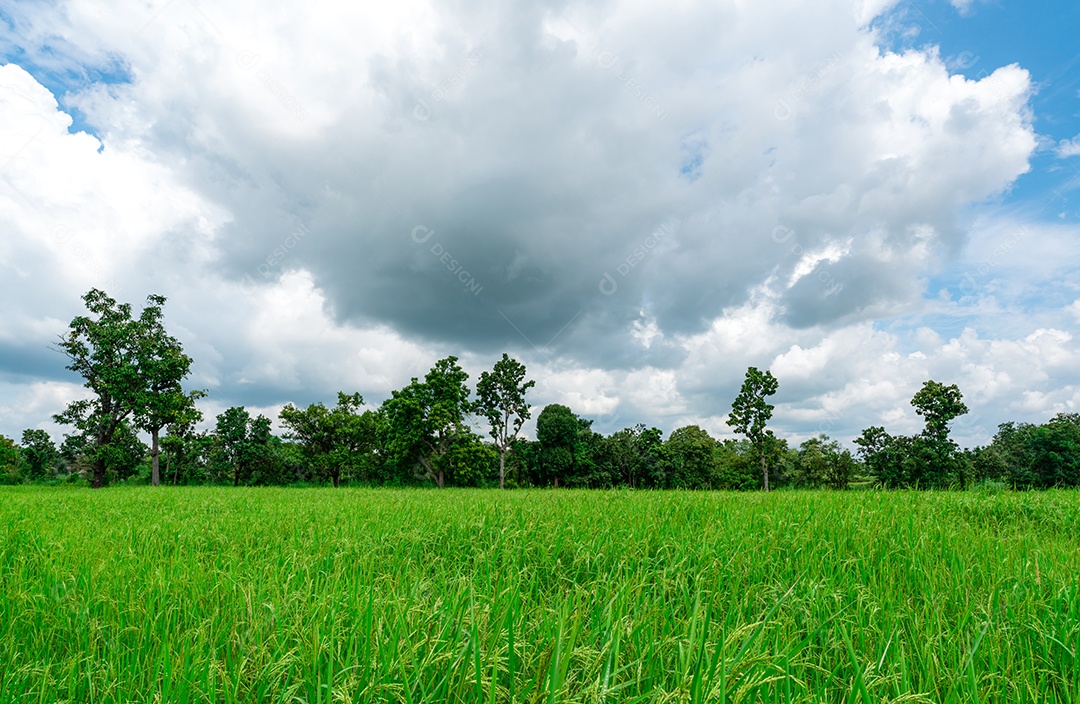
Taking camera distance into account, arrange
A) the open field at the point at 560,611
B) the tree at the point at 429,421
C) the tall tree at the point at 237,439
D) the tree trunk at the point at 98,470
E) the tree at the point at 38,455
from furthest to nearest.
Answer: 1. the tree at the point at 38,455
2. the tall tree at the point at 237,439
3. the tree at the point at 429,421
4. the tree trunk at the point at 98,470
5. the open field at the point at 560,611

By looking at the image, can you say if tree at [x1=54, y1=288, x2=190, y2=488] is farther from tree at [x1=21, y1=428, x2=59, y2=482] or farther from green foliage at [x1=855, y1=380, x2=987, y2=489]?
green foliage at [x1=855, y1=380, x2=987, y2=489]

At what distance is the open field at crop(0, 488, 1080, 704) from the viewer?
2.45 m

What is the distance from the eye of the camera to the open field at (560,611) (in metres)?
2.45

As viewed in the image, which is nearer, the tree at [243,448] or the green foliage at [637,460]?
the tree at [243,448]

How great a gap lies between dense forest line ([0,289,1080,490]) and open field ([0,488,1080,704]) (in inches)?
1313

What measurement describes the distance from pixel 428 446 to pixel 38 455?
52378 mm

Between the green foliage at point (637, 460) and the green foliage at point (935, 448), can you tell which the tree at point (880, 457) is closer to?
the green foliage at point (935, 448)

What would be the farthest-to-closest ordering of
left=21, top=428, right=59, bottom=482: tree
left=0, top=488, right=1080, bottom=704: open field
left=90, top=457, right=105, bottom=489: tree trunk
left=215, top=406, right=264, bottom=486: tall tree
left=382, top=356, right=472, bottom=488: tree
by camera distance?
left=21, top=428, right=59, bottom=482: tree → left=215, top=406, right=264, bottom=486: tall tree → left=382, top=356, right=472, bottom=488: tree → left=90, top=457, right=105, bottom=489: tree trunk → left=0, top=488, right=1080, bottom=704: open field

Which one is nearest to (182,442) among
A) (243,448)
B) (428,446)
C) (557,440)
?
(243,448)

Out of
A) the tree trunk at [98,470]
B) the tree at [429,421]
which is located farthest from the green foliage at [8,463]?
the tree at [429,421]

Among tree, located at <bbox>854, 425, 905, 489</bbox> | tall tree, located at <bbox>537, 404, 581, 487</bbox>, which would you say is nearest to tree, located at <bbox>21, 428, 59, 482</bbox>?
tall tree, located at <bbox>537, 404, 581, 487</bbox>

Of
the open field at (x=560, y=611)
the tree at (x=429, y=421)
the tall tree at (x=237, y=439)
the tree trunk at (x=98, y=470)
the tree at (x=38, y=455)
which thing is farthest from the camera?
the tree at (x=38, y=455)

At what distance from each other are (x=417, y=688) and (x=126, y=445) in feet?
151

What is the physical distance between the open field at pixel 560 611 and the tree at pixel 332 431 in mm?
47516
